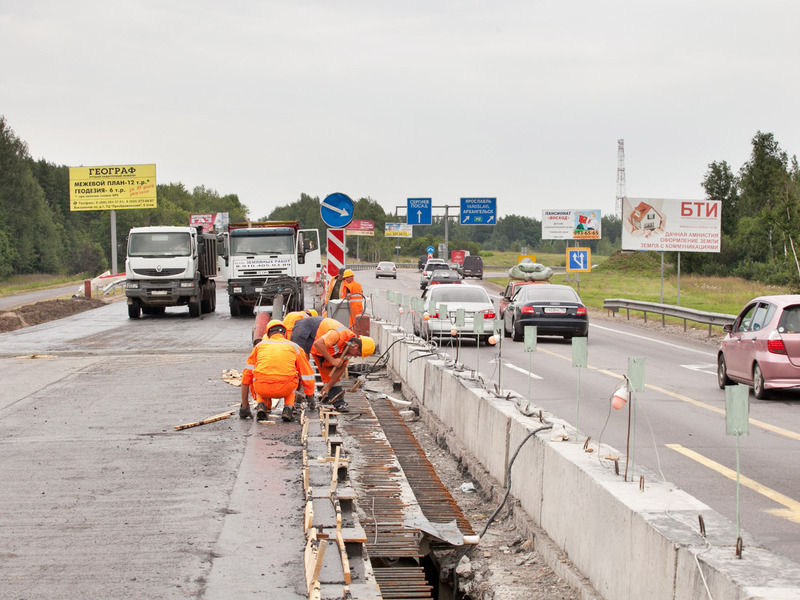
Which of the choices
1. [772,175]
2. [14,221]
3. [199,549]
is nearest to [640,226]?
[199,549]

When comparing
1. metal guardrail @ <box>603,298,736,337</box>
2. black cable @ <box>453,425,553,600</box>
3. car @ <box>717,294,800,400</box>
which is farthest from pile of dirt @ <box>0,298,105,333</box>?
black cable @ <box>453,425,553,600</box>

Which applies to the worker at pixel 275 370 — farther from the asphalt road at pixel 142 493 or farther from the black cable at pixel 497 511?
the black cable at pixel 497 511

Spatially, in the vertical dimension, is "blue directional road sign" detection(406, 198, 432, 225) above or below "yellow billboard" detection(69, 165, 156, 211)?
below

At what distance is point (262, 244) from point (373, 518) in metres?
24.7

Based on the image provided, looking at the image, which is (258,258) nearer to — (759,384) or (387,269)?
(759,384)

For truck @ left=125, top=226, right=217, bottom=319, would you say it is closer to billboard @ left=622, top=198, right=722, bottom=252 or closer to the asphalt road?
the asphalt road

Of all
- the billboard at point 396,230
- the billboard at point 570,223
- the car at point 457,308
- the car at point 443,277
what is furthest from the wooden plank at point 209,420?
the billboard at point 396,230

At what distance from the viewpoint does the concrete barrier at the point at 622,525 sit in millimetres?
3809

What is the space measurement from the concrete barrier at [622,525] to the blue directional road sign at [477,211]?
57777mm

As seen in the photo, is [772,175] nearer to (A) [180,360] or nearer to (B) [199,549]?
(A) [180,360]

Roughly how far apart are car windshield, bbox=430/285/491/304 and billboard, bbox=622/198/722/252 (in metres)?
16.0

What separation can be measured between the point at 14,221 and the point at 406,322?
87642 millimetres

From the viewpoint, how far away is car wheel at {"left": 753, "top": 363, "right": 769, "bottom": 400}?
13.5 metres

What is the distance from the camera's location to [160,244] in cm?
3203
